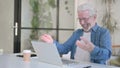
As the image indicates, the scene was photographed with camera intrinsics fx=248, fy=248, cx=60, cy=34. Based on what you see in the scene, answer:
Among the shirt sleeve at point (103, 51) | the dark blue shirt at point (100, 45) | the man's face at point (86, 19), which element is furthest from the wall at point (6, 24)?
the shirt sleeve at point (103, 51)

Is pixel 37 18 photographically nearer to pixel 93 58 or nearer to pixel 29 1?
pixel 29 1

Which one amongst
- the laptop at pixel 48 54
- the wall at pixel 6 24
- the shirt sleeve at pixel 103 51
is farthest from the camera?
the wall at pixel 6 24

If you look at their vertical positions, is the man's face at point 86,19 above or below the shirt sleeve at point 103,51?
above

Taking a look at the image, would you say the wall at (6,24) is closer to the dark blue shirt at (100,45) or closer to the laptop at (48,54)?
the dark blue shirt at (100,45)

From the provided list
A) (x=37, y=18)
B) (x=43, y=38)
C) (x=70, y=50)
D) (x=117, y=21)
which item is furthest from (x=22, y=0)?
(x=43, y=38)

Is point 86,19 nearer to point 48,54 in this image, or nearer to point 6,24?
point 48,54

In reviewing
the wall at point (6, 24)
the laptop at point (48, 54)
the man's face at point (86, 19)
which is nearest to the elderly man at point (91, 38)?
the man's face at point (86, 19)

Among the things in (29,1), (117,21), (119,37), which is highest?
(29,1)

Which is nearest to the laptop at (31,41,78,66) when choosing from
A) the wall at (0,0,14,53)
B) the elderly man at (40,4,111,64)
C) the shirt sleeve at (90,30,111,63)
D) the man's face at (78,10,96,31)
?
the elderly man at (40,4,111,64)

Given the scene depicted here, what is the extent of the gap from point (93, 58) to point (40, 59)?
0.49 metres

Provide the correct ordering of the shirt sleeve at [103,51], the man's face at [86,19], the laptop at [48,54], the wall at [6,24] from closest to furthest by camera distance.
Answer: the laptop at [48,54]
the shirt sleeve at [103,51]
the man's face at [86,19]
the wall at [6,24]

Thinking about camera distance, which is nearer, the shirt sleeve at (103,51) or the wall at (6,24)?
the shirt sleeve at (103,51)

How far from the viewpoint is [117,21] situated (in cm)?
519

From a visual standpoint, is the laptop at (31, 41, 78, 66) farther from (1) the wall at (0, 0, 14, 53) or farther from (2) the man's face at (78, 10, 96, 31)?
(1) the wall at (0, 0, 14, 53)
